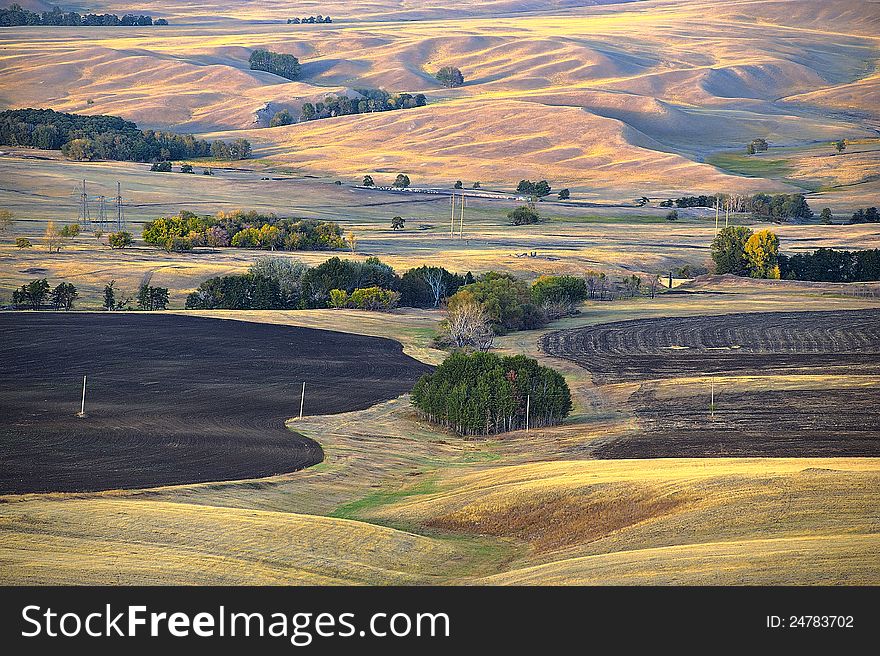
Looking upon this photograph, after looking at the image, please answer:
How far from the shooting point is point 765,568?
19.4 m

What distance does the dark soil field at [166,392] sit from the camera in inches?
1272

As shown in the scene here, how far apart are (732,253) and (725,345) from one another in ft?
111

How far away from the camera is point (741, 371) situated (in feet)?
163

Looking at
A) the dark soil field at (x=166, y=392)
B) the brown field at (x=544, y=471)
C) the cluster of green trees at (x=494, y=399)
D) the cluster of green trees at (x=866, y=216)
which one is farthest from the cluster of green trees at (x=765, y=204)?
the cluster of green trees at (x=494, y=399)

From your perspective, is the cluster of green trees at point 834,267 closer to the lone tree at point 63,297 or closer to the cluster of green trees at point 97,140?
the lone tree at point 63,297

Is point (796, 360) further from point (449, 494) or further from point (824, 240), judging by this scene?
point (824, 240)

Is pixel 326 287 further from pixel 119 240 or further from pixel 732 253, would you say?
pixel 732 253

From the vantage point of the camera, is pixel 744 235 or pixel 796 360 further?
pixel 744 235

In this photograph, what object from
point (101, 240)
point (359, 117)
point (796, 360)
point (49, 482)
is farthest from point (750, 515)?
point (359, 117)

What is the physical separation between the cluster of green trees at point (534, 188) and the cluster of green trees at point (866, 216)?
33149 mm

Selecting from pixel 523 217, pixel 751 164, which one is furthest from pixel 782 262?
pixel 751 164

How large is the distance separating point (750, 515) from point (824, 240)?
8844 centimetres

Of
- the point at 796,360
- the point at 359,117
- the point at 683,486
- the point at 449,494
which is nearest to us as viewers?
the point at 683,486

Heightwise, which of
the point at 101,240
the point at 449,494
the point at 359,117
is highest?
the point at 359,117
